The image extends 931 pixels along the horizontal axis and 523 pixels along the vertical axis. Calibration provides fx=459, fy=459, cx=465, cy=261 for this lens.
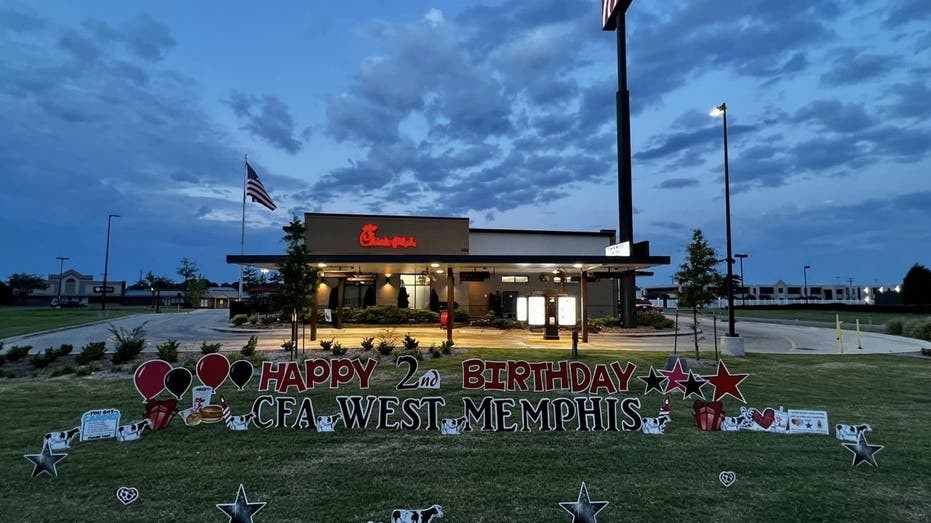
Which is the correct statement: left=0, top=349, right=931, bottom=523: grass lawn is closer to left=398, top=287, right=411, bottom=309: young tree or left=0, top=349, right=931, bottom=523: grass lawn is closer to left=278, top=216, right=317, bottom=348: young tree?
left=278, top=216, right=317, bottom=348: young tree

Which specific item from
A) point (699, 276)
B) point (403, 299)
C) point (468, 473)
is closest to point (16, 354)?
point (468, 473)

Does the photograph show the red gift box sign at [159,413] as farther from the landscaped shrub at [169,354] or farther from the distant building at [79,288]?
the distant building at [79,288]

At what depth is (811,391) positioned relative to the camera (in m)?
10.2

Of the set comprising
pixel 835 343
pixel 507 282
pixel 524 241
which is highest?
pixel 524 241

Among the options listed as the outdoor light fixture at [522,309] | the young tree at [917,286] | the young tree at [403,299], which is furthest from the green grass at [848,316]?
the young tree at [403,299]

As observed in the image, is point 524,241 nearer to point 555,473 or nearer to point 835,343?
point 835,343

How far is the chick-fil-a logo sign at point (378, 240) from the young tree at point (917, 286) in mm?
55129

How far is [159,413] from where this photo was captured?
707cm

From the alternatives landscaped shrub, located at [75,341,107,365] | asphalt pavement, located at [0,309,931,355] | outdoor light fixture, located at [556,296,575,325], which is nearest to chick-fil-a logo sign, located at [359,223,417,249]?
asphalt pavement, located at [0,309,931,355]

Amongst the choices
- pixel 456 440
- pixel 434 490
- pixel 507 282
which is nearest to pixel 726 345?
pixel 456 440

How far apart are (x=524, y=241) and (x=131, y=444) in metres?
35.3

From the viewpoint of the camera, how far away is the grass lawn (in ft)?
15.1

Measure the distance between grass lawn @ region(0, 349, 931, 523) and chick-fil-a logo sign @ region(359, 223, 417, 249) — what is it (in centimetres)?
2668

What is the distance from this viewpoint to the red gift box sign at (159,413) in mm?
6996
